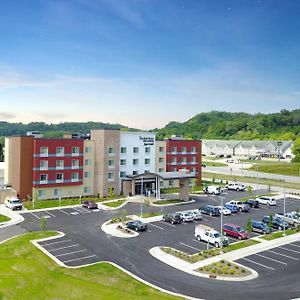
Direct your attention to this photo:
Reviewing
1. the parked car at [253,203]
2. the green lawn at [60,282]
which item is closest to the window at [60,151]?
the green lawn at [60,282]

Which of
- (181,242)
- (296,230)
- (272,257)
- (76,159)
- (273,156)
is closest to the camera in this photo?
(272,257)

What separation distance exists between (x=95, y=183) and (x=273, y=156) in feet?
441

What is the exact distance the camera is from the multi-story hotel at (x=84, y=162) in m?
70.8

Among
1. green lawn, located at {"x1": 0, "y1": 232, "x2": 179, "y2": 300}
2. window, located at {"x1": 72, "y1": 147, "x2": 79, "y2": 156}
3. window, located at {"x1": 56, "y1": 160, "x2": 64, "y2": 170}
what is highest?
window, located at {"x1": 72, "y1": 147, "x2": 79, "y2": 156}

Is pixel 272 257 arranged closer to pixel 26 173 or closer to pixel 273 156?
pixel 26 173

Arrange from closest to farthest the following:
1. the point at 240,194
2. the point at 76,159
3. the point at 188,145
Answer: the point at 76,159 → the point at 240,194 → the point at 188,145

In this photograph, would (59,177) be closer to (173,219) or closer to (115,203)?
(115,203)

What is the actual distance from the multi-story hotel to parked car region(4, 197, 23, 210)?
393 centimetres

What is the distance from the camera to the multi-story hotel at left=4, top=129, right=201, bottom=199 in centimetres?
7075

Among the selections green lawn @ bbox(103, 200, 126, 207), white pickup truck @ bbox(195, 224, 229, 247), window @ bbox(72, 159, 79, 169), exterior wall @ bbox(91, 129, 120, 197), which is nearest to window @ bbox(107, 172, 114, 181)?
exterior wall @ bbox(91, 129, 120, 197)

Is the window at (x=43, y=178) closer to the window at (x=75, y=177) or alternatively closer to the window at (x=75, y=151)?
the window at (x=75, y=177)

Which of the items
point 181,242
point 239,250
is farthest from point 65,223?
point 239,250

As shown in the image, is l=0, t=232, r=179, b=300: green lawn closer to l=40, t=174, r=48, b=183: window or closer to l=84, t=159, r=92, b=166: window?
l=40, t=174, r=48, b=183: window

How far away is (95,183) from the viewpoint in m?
78.3
